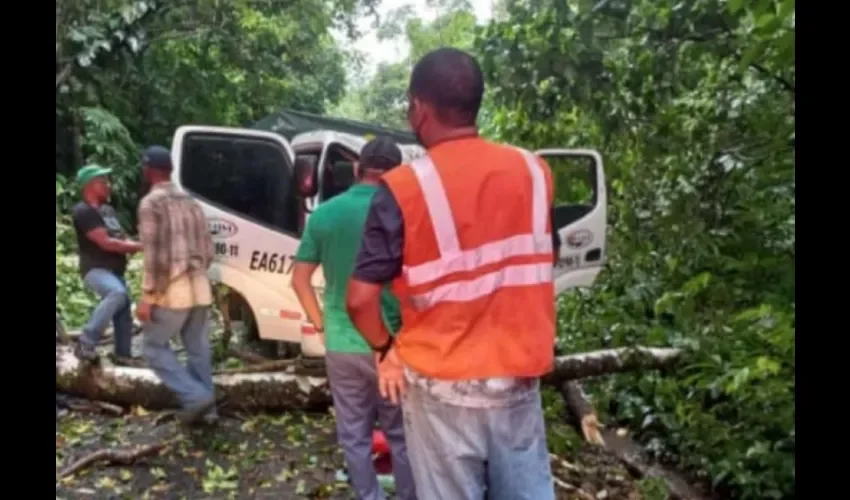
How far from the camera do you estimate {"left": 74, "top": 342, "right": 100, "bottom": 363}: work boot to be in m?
4.14

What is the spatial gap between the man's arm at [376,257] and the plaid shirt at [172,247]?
81.2 inches

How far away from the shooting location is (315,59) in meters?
8.70

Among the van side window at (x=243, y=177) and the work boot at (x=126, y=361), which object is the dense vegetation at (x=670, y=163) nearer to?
the van side window at (x=243, y=177)

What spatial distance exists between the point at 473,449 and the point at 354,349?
3.78ft

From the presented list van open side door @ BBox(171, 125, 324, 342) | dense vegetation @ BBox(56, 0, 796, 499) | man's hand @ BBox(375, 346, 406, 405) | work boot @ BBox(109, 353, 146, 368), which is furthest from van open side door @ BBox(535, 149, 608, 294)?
man's hand @ BBox(375, 346, 406, 405)

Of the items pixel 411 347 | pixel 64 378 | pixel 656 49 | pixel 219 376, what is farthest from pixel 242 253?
pixel 411 347

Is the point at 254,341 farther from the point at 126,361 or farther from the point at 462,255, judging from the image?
the point at 462,255

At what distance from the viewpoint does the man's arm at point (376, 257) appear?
1545 mm

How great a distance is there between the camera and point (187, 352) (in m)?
3.78

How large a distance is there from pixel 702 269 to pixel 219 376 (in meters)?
2.55

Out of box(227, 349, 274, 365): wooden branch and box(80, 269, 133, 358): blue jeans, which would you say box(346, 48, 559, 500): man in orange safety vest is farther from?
box(227, 349, 274, 365): wooden branch

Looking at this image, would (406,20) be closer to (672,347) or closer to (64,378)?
(672,347)

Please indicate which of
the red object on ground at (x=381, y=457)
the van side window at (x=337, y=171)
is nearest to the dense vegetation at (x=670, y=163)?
the van side window at (x=337, y=171)

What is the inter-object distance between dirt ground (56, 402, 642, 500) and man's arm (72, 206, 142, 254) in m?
0.80
